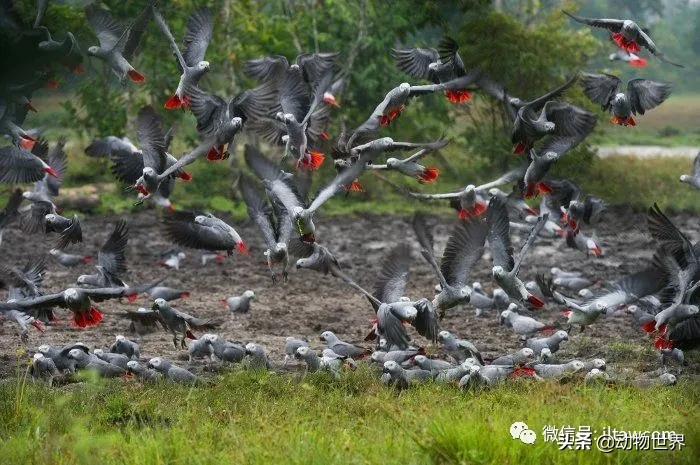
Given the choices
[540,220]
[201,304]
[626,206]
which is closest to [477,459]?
[540,220]

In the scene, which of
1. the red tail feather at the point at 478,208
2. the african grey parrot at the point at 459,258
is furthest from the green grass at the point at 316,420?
the red tail feather at the point at 478,208

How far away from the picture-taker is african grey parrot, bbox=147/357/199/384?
25.1 ft

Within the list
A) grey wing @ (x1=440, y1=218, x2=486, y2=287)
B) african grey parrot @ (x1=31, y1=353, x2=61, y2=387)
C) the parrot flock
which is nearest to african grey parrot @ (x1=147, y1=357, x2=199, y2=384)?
the parrot flock

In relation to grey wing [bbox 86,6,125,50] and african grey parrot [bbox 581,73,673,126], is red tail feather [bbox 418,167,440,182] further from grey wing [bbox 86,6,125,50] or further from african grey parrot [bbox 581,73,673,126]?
grey wing [bbox 86,6,125,50]

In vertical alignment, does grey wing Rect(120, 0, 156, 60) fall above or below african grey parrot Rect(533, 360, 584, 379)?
above

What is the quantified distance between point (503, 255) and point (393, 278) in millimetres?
878

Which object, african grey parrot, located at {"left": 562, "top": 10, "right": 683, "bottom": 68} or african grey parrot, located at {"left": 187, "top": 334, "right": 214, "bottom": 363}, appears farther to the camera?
african grey parrot, located at {"left": 187, "top": 334, "right": 214, "bottom": 363}

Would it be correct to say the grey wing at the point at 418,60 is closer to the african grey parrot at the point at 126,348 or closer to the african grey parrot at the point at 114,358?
the african grey parrot at the point at 126,348

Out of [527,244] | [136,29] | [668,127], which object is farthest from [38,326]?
[668,127]

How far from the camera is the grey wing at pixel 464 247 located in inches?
309

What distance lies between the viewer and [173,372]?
7652 mm

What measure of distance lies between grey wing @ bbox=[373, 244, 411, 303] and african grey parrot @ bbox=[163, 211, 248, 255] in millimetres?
1016

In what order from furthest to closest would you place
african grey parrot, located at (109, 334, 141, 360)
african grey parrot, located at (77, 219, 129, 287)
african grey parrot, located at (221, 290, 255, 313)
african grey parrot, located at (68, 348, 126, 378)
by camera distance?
african grey parrot, located at (221, 290, 255, 313) → african grey parrot, located at (77, 219, 129, 287) → african grey parrot, located at (109, 334, 141, 360) → african grey parrot, located at (68, 348, 126, 378)

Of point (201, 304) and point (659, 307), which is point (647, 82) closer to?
point (659, 307)
